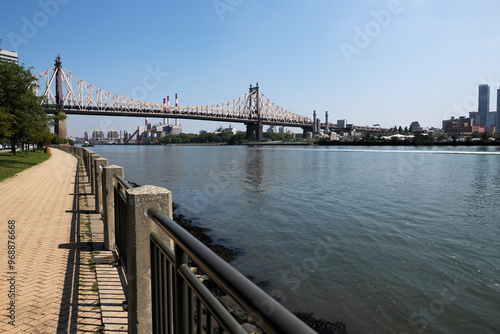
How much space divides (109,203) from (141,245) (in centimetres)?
357

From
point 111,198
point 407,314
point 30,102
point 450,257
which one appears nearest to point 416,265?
point 450,257

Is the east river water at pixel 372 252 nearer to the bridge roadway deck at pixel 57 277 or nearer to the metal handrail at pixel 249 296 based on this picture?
the bridge roadway deck at pixel 57 277

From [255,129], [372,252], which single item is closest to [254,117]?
[255,129]

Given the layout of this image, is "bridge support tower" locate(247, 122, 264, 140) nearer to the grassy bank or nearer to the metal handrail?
the grassy bank

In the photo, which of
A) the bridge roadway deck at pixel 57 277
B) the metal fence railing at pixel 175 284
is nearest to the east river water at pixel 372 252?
the bridge roadway deck at pixel 57 277

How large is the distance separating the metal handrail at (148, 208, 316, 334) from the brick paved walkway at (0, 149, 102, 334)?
2.56m

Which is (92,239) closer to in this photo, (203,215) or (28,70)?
(203,215)

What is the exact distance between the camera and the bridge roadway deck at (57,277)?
3.55 meters

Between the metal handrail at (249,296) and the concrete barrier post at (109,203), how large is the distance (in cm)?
441

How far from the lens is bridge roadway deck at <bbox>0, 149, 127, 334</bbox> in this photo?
3.55 meters

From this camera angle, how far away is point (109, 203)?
231 inches

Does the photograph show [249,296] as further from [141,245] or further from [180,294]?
[141,245]

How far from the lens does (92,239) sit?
6.50 metres

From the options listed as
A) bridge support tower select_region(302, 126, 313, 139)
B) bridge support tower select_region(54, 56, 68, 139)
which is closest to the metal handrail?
bridge support tower select_region(54, 56, 68, 139)
